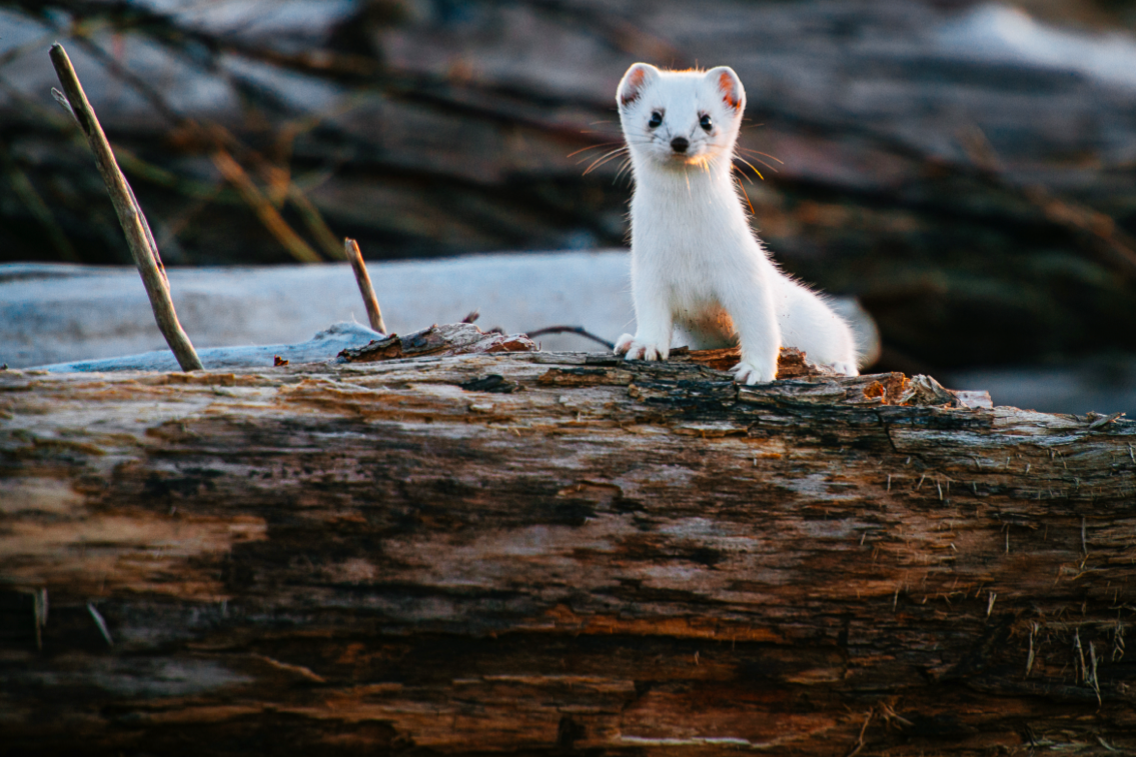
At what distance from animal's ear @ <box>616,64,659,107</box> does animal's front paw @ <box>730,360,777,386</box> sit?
43.8 inches

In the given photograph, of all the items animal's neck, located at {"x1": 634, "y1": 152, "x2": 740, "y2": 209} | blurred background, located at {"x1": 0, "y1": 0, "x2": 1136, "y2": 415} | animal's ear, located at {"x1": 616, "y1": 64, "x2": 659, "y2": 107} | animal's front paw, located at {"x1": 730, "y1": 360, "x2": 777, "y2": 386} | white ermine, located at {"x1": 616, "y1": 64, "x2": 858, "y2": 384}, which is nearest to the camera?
animal's front paw, located at {"x1": 730, "y1": 360, "x2": 777, "y2": 386}

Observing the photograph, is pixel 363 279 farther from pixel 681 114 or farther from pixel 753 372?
pixel 753 372

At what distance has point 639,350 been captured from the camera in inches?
112

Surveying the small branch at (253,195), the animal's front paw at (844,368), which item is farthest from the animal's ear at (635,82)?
the small branch at (253,195)

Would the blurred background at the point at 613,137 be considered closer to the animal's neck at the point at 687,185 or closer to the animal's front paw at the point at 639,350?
the animal's neck at the point at 687,185

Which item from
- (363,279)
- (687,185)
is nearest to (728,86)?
(687,185)

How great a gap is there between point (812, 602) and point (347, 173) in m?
6.63

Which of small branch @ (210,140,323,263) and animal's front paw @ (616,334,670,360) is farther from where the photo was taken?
small branch @ (210,140,323,263)

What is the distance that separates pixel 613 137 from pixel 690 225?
533 centimetres

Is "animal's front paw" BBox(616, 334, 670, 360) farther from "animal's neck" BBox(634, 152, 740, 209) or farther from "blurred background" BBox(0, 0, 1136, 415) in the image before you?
"blurred background" BBox(0, 0, 1136, 415)

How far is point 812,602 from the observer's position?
245 cm

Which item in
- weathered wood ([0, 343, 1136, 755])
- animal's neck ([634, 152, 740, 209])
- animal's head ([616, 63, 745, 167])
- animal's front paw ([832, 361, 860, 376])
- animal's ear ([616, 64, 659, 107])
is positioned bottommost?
weathered wood ([0, 343, 1136, 755])

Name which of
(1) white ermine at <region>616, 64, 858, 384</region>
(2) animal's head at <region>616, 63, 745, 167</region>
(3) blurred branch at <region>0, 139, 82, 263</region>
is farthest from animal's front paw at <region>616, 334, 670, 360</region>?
(3) blurred branch at <region>0, 139, 82, 263</region>

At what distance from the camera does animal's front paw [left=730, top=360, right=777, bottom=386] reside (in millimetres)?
2730
